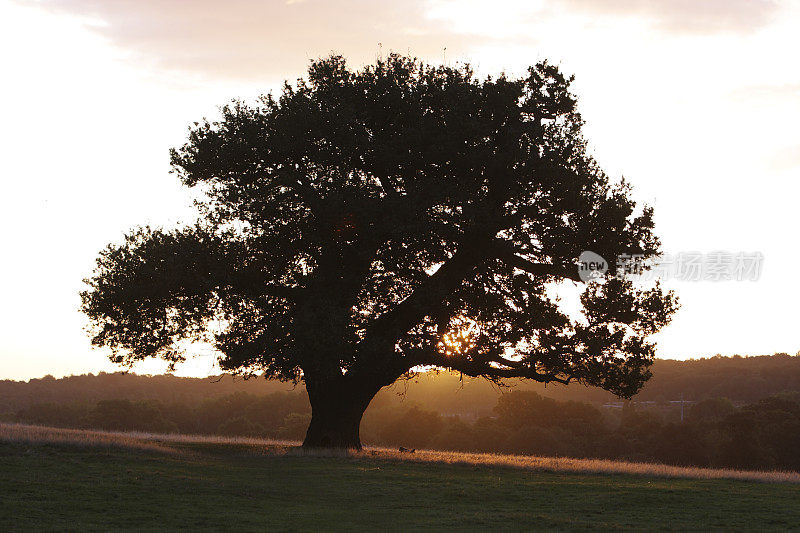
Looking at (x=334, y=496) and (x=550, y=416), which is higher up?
(x=550, y=416)

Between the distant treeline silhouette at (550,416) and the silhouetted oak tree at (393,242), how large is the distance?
6601 mm

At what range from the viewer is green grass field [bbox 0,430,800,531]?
52.9ft

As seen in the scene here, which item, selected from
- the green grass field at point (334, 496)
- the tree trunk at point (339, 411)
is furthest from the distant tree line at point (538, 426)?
the green grass field at point (334, 496)


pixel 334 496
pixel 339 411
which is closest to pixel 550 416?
pixel 339 411

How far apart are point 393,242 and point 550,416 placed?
58.6m

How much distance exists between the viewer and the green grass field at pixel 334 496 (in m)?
16.1

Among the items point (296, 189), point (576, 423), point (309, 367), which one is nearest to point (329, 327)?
point (309, 367)

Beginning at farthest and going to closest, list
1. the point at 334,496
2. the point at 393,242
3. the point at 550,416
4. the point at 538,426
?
the point at 550,416, the point at 538,426, the point at 393,242, the point at 334,496

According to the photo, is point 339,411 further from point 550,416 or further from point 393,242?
point 550,416

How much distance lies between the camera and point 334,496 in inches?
798

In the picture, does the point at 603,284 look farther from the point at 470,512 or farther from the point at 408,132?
the point at 470,512

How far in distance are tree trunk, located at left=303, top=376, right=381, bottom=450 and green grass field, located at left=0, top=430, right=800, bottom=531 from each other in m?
5.23

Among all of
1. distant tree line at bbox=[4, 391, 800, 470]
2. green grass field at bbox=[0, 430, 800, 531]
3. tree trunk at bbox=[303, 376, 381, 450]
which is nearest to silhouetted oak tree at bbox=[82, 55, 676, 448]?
tree trunk at bbox=[303, 376, 381, 450]

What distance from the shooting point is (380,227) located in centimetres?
2955
